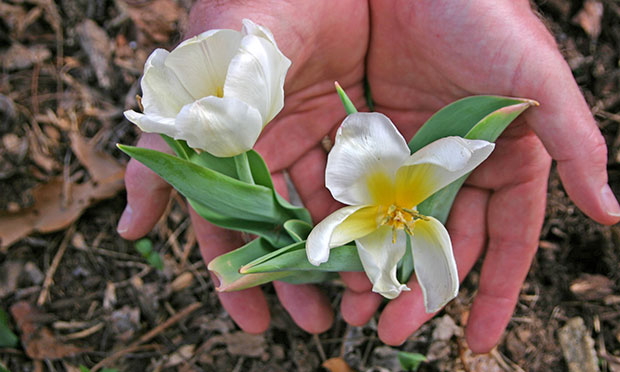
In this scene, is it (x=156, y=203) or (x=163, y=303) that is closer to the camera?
(x=156, y=203)

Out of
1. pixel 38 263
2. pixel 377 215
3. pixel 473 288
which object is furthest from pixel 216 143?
pixel 38 263

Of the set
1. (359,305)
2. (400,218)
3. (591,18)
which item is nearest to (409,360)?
(359,305)

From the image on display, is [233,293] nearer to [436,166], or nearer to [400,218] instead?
[400,218]

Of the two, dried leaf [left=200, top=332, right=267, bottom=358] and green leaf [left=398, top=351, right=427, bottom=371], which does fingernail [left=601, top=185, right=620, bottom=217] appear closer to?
green leaf [left=398, top=351, right=427, bottom=371]

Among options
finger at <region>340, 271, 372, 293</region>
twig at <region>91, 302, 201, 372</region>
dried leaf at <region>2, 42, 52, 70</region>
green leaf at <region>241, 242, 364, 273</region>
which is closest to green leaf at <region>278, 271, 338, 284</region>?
finger at <region>340, 271, 372, 293</region>

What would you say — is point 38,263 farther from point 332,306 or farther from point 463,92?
point 463,92

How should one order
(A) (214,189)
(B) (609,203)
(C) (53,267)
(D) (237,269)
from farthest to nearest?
(C) (53,267) < (B) (609,203) < (D) (237,269) < (A) (214,189)
